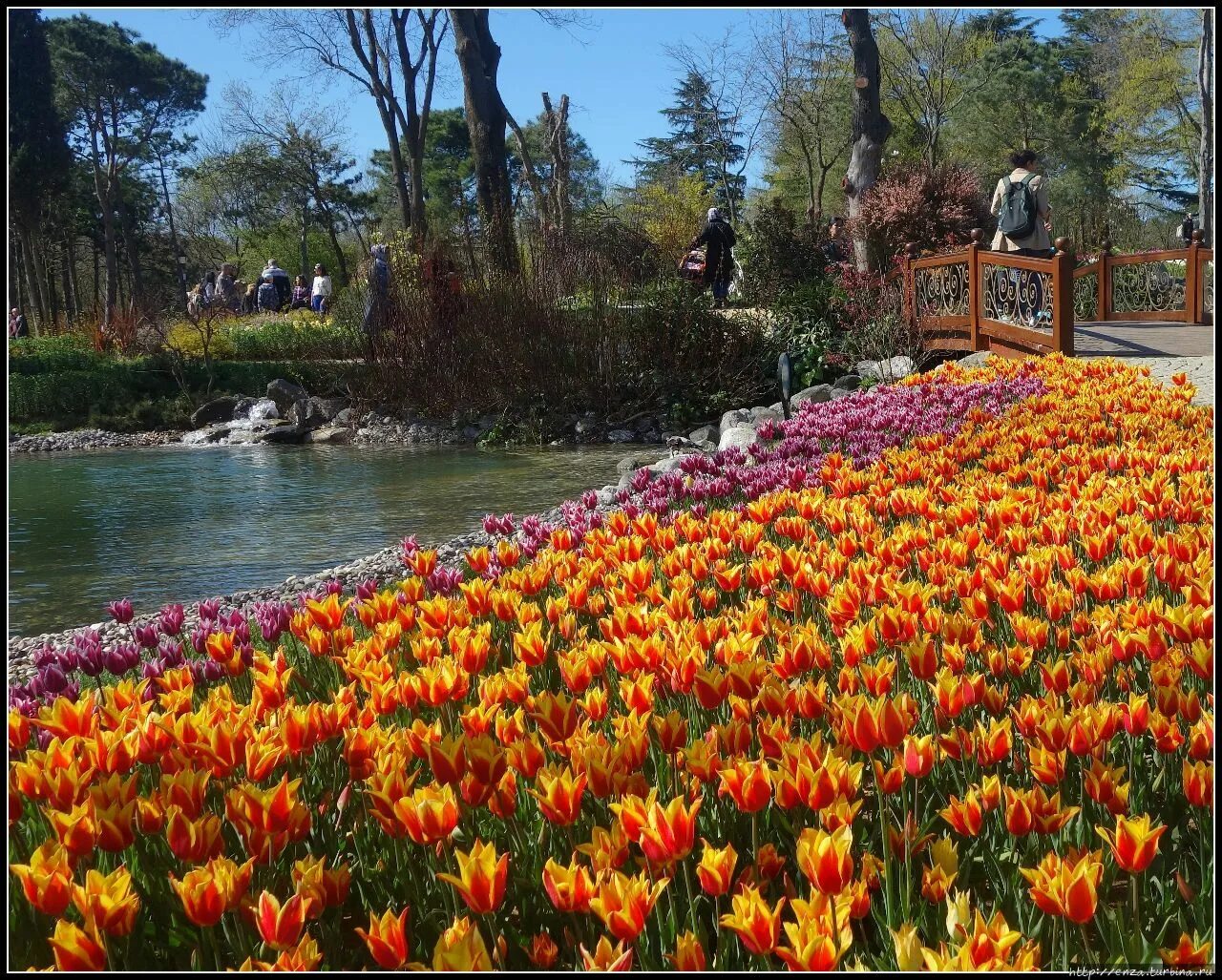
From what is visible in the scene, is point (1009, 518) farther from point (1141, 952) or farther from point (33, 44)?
point (33, 44)

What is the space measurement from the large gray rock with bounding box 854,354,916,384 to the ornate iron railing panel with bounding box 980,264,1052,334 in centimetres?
124

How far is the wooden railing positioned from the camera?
498 inches

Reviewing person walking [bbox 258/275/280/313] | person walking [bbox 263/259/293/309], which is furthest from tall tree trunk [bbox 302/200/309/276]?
person walking [bbox 258/275/280/313]

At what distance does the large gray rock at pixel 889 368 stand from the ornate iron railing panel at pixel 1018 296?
124 cm

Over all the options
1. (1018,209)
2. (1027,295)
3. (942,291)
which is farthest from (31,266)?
(1027,295)

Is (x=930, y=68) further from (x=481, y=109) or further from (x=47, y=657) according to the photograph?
(x=47, y=657)

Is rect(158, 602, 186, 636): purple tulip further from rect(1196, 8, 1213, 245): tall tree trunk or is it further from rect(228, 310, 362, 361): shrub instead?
rect(1196, 8, 1213, 245): tall tree trunk

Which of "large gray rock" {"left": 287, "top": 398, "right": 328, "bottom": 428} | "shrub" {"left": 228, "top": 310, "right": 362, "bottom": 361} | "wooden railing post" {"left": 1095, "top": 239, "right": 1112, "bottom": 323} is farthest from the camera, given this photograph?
"wooden railing post" {"left": 1095, "top": 239, "right": 1112, "bottom": 323}

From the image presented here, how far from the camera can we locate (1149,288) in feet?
66.5

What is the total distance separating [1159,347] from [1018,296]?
7.24 ft

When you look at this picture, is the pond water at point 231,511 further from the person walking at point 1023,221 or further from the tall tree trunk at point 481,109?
the tall tree trunk at point 481,109

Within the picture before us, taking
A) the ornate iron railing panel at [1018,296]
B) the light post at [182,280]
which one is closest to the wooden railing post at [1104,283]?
the ornate iron railing panel at [1018,296]

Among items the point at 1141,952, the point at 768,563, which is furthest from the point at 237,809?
the point at 768,563

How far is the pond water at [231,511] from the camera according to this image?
23.2 ft
